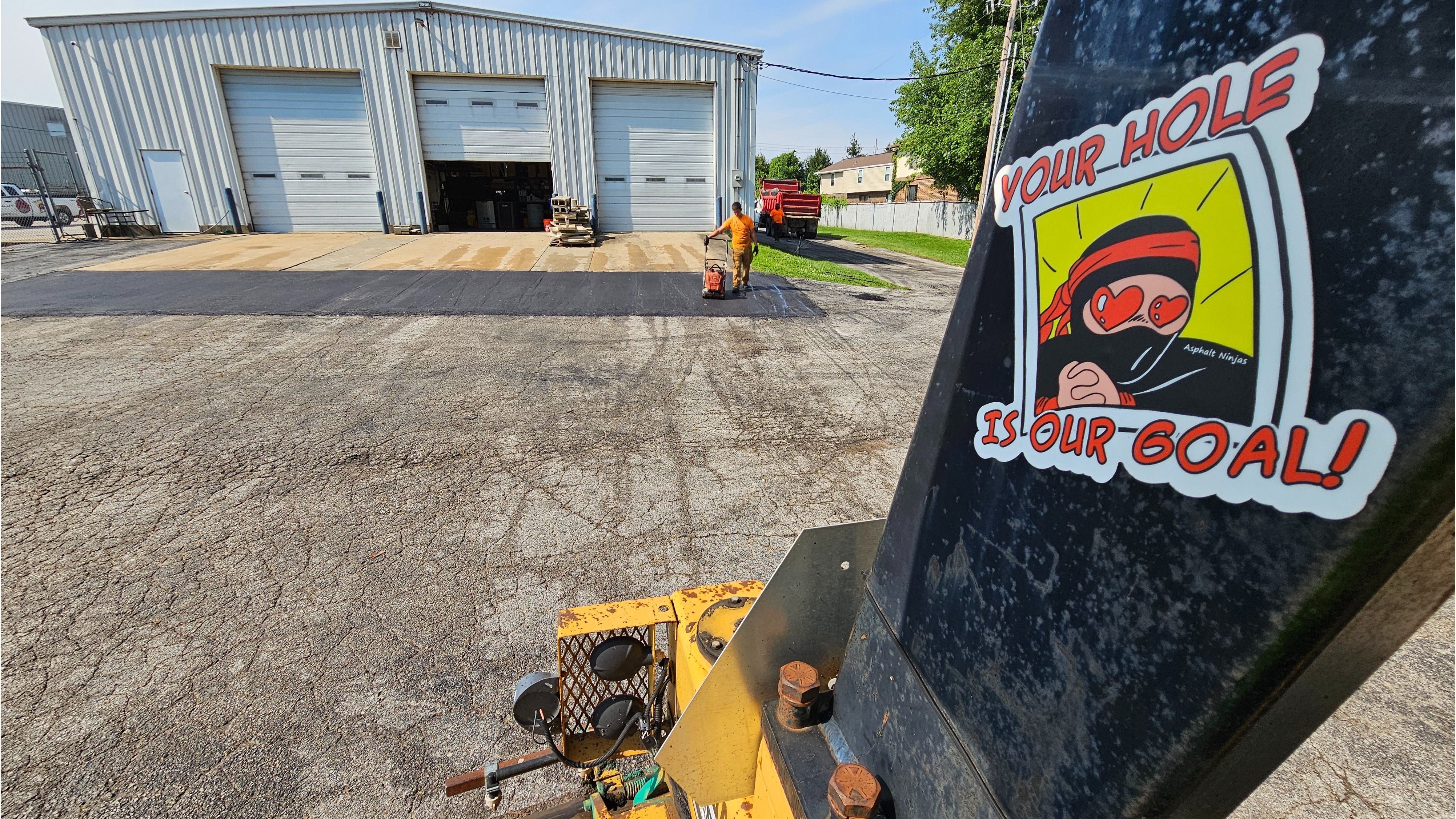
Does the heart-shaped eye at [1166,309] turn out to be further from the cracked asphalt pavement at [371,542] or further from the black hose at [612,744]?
the cracked asphalt pavement at [371,542]

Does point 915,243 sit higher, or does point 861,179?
point 861,179

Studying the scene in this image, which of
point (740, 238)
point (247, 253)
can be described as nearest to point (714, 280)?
point (740, 238)

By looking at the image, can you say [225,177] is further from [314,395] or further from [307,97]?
[314,395]

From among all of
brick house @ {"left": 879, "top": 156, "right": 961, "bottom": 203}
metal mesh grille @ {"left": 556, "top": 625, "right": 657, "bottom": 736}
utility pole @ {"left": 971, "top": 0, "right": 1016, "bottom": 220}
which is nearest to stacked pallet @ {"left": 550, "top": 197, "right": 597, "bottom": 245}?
utility pole @ {"left": 971, "top": 0, "right": 1016, "bottom": 220}

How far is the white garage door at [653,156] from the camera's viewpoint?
19.6m

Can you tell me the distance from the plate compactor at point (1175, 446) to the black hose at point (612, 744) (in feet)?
2.40

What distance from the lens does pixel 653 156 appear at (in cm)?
2017

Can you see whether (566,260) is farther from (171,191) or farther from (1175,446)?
(1175,446)

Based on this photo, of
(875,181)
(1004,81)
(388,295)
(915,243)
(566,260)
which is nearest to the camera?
(388,295)

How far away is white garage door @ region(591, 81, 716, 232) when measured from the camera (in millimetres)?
19641

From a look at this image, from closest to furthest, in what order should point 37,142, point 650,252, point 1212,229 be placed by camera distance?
point 1212,229 → point 650,252 → point 37,142

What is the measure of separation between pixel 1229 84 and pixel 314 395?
24.6 ft

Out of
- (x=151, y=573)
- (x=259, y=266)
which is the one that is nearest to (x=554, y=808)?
(x=151, y=573)

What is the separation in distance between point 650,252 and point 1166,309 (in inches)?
643
